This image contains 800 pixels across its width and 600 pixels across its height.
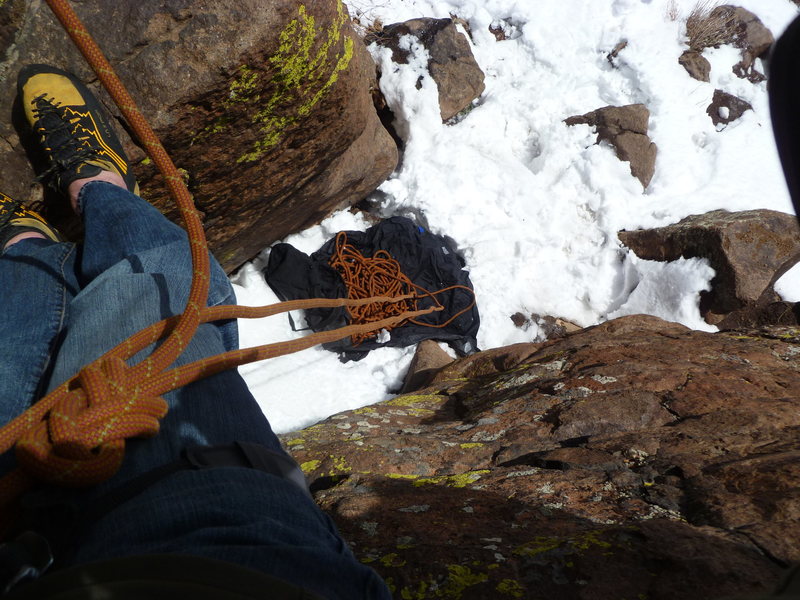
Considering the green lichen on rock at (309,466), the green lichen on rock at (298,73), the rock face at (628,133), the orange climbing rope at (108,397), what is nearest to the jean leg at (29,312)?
the orange climbing rope at (108,397)

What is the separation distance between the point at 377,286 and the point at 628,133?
2.14m

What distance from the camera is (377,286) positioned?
3305 mm

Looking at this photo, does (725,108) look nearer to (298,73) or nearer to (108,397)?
(298,73)

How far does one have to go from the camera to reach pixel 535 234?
138 inches

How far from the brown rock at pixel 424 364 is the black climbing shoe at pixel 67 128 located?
1674mm

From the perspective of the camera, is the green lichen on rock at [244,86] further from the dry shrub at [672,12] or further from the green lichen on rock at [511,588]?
the dry shrub at [672,12]

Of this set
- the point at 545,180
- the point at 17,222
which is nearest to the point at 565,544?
the point at 17,222

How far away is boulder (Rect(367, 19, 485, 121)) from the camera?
3680 mm

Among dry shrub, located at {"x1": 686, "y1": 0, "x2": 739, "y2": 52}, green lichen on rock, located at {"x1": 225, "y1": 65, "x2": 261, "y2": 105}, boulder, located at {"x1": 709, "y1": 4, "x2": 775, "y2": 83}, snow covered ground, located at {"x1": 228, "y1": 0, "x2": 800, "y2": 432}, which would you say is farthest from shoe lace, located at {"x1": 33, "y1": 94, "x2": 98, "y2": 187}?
boulder, located at {"x1": 709, "y1": 4, "x2": 775, "y2": 83}

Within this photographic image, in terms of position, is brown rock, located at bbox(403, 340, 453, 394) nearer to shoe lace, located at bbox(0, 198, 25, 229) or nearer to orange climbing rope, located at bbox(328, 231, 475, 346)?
orange climbing rope, located at bbox(328, 231, 475, 346)

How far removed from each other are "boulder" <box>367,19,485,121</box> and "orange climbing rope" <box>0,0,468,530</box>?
8.82 ft

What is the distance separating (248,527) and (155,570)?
15 cm

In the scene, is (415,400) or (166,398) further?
(415,400)

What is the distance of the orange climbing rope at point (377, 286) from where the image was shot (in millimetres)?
3250
